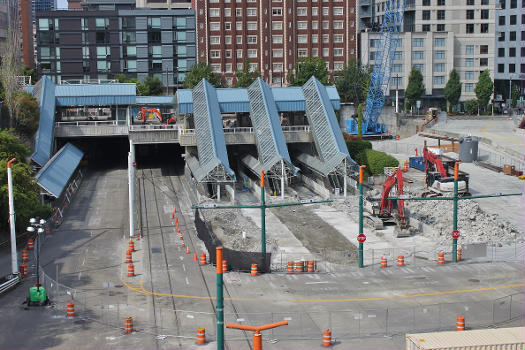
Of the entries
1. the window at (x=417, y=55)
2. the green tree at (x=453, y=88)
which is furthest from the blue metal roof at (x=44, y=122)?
the green tree at (x=453, y=88)

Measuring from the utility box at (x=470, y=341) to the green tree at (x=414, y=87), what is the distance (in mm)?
112044

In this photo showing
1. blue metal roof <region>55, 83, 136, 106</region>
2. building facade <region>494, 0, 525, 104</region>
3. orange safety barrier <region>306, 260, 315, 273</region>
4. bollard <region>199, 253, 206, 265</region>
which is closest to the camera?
orange safety barrier <region>306, 260, 315, 273</region>

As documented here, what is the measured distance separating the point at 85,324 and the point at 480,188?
1877 inches

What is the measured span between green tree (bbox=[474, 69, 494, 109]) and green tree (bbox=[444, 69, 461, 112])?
3.58 m

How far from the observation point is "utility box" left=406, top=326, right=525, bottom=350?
88.8 feet

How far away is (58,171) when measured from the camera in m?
70.7

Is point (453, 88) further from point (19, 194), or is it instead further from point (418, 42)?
point (19, 194)

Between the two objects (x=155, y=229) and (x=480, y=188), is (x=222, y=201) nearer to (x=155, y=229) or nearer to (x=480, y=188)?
(x=155, y=229)

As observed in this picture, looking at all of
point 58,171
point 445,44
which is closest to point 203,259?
point 58,171

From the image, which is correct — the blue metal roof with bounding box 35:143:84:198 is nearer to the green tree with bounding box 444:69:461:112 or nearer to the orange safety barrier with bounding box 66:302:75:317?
the orange safety barrier with bounding box 66:302:75:317

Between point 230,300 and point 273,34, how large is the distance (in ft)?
361

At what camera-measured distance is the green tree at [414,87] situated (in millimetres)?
136750

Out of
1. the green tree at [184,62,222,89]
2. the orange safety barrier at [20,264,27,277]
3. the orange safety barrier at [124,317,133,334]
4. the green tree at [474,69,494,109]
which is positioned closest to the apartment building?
the green tree at [474,69,494,109]

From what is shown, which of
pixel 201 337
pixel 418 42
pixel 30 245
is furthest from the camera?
pixel 418 42
